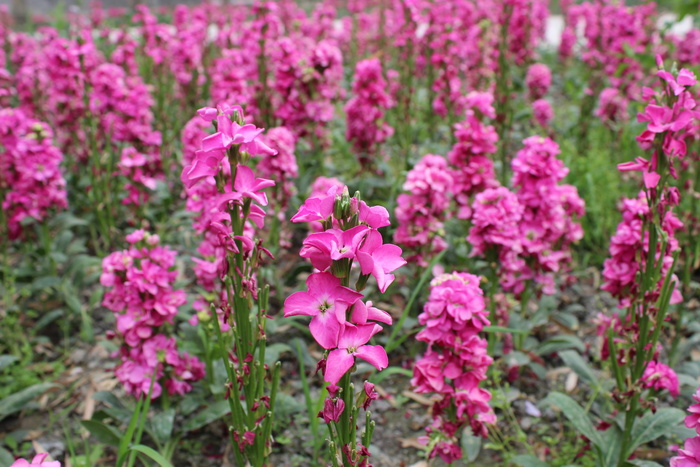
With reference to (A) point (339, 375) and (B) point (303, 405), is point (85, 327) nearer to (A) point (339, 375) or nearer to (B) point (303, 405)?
(B) point (303, 405)

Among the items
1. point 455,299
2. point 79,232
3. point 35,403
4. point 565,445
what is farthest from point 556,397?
point 79,232

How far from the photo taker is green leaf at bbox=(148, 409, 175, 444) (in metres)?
2.34

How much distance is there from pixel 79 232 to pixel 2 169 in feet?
3.28

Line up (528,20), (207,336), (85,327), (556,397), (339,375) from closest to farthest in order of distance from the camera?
(339,375) < (556,397) < (207,336) < (85,327) < (528,20)

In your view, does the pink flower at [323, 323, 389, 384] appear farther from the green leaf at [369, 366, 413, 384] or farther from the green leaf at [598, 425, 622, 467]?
the green leaf at [598, 425, 622, 467]

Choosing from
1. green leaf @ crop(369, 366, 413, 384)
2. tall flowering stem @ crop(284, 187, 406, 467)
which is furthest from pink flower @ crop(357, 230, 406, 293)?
green leaf @ crop(369, 366, 413, 384)

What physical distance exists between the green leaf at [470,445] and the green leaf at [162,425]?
46.7 inches

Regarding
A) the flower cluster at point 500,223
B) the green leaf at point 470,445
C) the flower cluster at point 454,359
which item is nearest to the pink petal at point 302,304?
the flower cluster at point 454,359

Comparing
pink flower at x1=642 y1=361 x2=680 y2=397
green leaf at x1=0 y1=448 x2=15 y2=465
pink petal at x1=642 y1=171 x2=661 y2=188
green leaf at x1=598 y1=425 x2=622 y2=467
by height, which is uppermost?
pink petal at x1=642 y1=171 x2=661 y2=188

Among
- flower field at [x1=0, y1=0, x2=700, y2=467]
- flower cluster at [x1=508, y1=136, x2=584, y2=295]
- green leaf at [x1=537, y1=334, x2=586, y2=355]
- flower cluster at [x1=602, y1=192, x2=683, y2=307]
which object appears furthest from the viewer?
green leaf at [x1=537, y1=334, x2=586, y2=355]

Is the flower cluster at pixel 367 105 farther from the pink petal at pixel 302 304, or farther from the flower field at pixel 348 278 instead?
the pink petal at pixel 302 304

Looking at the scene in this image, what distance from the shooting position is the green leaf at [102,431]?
7.52ft

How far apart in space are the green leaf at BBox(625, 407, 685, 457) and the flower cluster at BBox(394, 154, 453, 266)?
120cm

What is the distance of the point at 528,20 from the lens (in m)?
5.46
